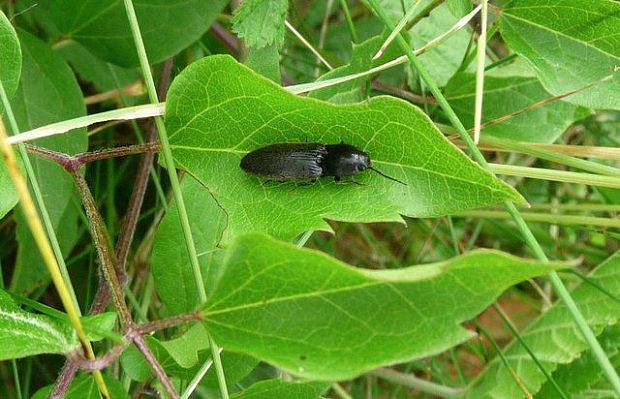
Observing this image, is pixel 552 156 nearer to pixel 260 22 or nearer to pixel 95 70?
pixel 260 22

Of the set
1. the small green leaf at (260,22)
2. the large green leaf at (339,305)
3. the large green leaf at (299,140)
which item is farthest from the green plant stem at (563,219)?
the large green leaf at (339,305)

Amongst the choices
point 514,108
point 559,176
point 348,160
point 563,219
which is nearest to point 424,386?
point 563,219

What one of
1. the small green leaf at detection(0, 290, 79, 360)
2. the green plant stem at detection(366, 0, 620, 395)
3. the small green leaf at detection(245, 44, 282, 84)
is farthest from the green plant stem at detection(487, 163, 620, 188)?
the small green leaf at detection(0, 290, 79, 360)

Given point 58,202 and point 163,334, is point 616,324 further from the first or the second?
point 58,202

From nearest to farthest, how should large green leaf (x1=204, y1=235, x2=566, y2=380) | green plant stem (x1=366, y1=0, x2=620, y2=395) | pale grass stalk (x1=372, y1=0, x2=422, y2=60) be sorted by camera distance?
1. large green leaf (x1=204, y1=235, x2=566, y2=380)
2. green plant stem (x1=366, y1=0, x2=620, y2=395)
3. pale grass stalk (x1=372, y1=0, x2=422, y2=60)

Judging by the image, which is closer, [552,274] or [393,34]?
[552,274]

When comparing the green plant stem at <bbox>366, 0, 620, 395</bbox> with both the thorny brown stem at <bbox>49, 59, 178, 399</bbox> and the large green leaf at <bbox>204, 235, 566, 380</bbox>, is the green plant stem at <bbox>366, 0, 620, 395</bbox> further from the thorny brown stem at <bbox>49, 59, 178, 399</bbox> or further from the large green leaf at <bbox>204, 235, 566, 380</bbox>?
the thorny brown stem at <bbox>49, 59, 178, 399</bbox>
